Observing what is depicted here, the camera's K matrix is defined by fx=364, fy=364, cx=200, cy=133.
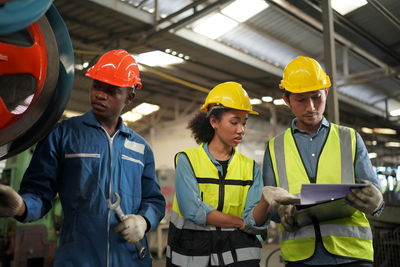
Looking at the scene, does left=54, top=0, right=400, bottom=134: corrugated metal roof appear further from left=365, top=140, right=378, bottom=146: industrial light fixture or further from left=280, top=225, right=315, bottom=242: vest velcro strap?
left=280, top=225, right=315, bottom=242: vest velcro strap

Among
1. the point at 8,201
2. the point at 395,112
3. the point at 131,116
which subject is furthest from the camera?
the point at 131,116

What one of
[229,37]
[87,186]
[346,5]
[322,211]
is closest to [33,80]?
[87,186]

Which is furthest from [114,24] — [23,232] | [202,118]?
[202,118]

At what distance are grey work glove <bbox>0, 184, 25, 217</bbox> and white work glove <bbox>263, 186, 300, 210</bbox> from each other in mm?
891

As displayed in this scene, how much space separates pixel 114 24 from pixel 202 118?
13.0 feet

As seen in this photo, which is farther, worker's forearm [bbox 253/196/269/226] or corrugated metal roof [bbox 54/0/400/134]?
corrugated metal roof [bbox 54/0/400/134]

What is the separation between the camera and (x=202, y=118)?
218cm

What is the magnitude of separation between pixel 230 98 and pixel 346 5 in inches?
155

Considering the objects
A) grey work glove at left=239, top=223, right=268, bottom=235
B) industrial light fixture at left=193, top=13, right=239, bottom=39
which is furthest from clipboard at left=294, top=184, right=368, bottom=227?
industrial light fixture at left=193, top=13, right=239, bottom=39

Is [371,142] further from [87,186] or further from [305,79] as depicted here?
[87,186]

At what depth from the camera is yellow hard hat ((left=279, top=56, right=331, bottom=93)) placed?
1.64 metres

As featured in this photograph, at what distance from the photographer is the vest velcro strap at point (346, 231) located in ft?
4.77

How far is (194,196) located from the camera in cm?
169

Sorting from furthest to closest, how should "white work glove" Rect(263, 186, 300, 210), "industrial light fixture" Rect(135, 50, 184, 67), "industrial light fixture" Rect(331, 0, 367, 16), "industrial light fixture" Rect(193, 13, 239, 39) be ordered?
"industrial light fixture" Rect(135, 50, 184, 67), "industrial light fixture" Rect(193, 13, 239, 39), "industrial light fixture" Rect(331, 0, 367, 16), "white work glove" Rect(263, 186, 300, 210)
